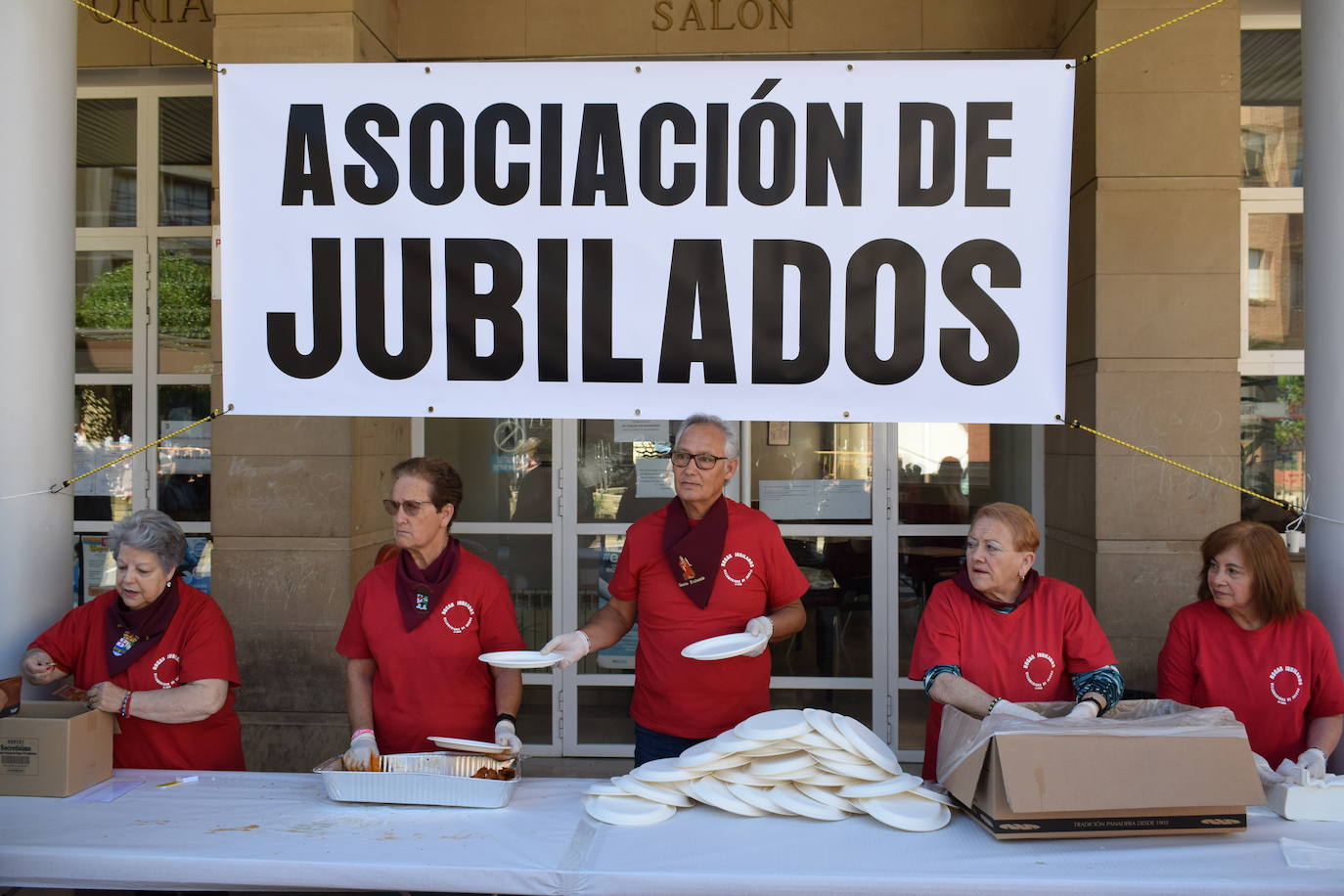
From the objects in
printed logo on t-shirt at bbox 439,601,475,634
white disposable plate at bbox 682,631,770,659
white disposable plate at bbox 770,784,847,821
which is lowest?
white disposable plate at bbox 770,784,847,821

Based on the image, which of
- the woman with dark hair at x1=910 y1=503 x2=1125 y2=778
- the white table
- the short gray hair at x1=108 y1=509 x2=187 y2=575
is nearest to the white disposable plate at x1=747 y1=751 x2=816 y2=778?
the white table

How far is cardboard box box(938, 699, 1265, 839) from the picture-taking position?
2137 millimetres

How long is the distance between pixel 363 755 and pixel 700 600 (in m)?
0.99

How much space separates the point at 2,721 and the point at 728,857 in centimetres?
178

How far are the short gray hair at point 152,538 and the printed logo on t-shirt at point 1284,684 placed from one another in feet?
10.2

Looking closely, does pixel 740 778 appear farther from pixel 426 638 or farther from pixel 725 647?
pixel 426 638

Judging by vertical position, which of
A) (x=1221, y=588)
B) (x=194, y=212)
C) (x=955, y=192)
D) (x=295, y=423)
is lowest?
(x=1221, y=588)

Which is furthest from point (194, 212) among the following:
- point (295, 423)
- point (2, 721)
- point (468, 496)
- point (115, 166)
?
point (2, 721)

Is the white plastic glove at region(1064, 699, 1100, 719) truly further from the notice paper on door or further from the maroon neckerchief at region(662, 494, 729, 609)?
the notice paper on door

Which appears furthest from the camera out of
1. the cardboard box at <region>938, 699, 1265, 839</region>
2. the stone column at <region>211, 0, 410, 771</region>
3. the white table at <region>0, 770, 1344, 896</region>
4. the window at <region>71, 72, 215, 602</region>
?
the window at <region>71, 72, 215, 602</region>

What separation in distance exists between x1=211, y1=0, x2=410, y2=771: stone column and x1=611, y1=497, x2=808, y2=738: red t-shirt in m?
2.17

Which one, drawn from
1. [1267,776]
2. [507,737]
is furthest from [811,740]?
[1267,776]

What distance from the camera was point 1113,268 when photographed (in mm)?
4504

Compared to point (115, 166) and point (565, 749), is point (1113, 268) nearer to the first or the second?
point (565, 749)
